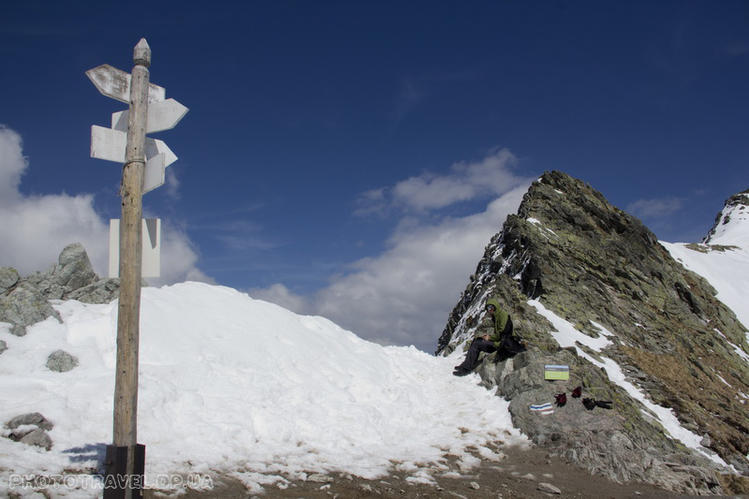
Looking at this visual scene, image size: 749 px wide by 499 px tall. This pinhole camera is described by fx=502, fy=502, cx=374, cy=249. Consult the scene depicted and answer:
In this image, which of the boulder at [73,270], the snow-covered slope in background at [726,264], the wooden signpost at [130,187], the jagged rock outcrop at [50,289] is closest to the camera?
the wooden signpost at [130,187]

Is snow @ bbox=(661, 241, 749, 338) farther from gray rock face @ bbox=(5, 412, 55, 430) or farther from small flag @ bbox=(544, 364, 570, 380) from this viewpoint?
gray rock face @ bbox=(5, 412, 55, 430)

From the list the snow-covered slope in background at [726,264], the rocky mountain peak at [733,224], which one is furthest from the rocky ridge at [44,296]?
the rocky mountain peak at [733,224]

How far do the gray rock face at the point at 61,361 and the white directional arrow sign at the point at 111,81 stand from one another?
23.2 ft

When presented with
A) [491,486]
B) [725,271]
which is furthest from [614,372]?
[725,271]

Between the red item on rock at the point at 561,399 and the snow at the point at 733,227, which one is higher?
the snow at the point at 733,227

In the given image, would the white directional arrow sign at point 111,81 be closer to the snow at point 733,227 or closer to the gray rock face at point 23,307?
the gray rock face at point 23,307

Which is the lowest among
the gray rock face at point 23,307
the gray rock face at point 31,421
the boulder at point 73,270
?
the gray rock face at point 31,421

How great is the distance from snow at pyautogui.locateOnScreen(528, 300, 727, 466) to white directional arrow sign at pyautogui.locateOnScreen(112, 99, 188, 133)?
1551 centimetres

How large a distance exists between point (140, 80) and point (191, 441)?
6.89 metres

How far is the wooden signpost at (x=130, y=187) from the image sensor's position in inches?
243

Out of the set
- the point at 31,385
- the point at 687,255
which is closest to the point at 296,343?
the point at 31,385

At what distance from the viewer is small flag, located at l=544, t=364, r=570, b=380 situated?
1554 cm

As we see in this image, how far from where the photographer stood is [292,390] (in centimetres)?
1338

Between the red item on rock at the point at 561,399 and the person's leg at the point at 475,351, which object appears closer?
the red item on rock at the point at 561,399
